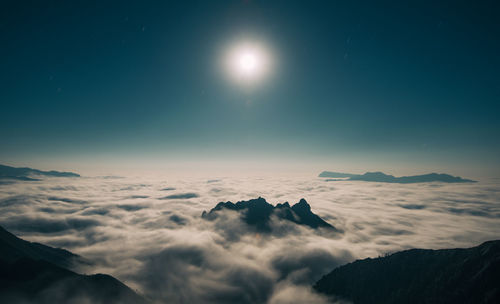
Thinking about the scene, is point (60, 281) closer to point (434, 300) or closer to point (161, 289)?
point (161, 289)

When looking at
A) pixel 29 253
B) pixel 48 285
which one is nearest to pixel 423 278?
pixel 48 285

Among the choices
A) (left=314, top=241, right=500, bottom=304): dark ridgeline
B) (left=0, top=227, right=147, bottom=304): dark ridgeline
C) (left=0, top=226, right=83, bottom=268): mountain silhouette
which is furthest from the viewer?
(left=0, top=226, right=83, bottom=268): mountain silhouette

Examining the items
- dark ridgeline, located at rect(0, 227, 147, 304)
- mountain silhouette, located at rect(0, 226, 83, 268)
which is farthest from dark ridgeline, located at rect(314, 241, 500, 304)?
mountain silhouette, located at rect(0, 226, 83, 268)

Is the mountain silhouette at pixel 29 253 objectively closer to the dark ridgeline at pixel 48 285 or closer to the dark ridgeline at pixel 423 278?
the dark ridgeline at pixel 48 285

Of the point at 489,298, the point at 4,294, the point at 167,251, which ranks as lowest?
the point at 167,251

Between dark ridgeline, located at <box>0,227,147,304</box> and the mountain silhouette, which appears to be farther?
the mountain silhouette

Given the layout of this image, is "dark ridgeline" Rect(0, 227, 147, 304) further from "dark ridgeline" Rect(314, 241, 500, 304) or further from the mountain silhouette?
"dark ridgeline" Rect(314, 241, 500, 304)

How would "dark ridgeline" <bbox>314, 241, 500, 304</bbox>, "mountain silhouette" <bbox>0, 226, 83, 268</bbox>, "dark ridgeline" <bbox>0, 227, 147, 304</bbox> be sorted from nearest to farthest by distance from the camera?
"dark ridgeline" <bbox>314, 241, 500, 304</bbox> → "dark ridgeline" <bbox>0, 227, 147, 304</bbox> → "mountain silhouette" <bbox>0, 226, 83, 268</bbox>

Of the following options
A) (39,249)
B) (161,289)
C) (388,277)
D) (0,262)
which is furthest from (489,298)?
(39,249)
